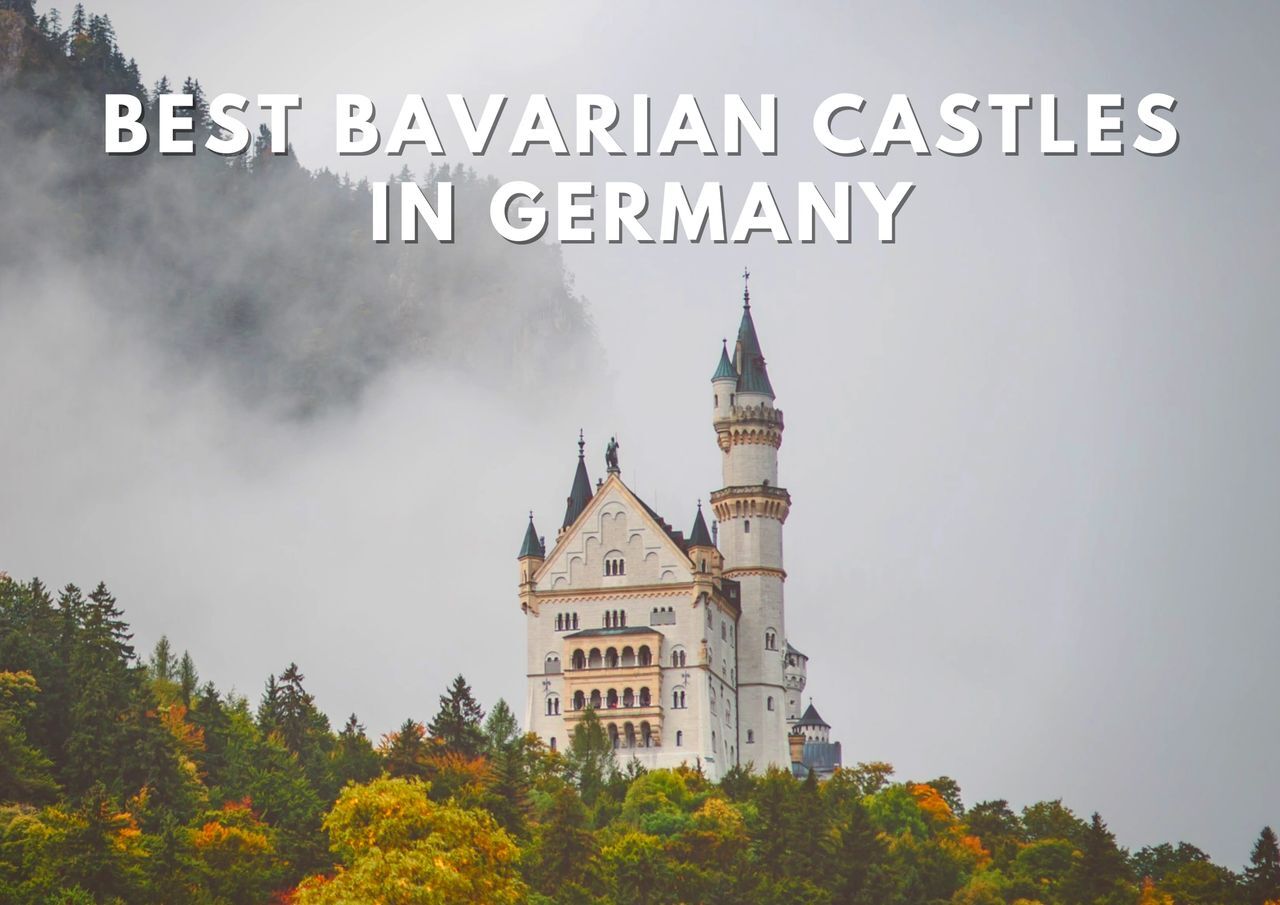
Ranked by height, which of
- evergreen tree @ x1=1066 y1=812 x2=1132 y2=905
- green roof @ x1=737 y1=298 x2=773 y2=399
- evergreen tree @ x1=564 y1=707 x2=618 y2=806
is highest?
green roof @ x1=737 y1=298 x2=773 y2=399

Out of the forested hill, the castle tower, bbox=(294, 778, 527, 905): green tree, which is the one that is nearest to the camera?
bbox=(294, 778, 527, 905): green tree

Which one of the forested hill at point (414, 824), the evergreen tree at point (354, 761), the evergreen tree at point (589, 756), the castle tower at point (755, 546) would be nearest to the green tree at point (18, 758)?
the forested hill at point (414, 824)

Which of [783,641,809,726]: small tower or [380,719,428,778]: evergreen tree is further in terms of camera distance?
[783,641,809,726]: small tower

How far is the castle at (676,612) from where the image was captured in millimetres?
129000

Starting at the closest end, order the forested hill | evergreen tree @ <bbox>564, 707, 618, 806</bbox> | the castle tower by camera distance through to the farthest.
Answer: the forested hill, evergreen tree @ <bbox>564, 707, 618, 806</bbox>, the castle tower

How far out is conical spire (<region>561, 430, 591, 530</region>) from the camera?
13662 cm

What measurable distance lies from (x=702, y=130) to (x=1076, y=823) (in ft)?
191

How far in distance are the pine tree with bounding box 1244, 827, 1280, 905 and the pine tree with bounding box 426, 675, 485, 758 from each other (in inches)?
1406

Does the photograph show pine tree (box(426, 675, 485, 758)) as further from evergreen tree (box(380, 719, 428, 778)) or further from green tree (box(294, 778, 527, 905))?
green tree (box(294, 778, 527, 905))

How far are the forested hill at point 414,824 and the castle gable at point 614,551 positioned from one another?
48.8ft

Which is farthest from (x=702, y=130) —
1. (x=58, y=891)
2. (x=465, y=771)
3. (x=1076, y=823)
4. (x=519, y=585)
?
(x=519, y=585)

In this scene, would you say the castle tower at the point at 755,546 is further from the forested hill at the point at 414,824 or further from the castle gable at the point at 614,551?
the forested hill at the point at 414,824

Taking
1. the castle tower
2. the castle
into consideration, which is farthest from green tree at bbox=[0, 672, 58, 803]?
the castle tower

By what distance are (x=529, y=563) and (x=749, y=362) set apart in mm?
19112
